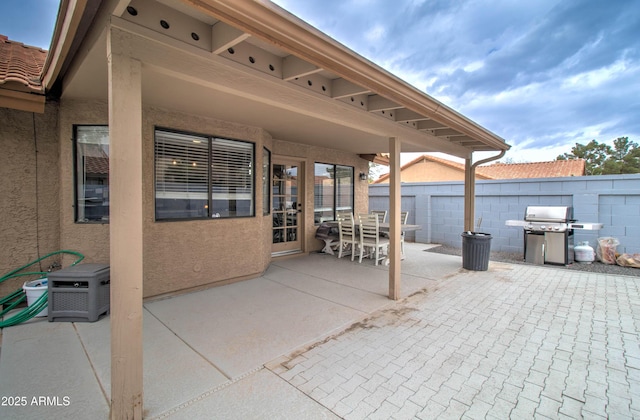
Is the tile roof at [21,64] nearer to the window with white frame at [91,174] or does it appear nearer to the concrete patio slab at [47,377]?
the window with white frame at [91,174]

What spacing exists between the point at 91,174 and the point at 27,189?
69 centimetres

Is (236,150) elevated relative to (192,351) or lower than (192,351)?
elevated

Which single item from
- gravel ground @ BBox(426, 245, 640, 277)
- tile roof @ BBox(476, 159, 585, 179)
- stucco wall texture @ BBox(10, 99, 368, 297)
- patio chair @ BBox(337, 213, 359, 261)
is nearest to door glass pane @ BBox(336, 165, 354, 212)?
patio chair @ BBox(337, 213, 359, 261)

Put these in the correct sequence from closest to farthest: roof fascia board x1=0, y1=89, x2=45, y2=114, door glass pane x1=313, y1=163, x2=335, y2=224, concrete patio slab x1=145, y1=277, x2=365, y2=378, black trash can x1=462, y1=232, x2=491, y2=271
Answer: concrete patio slab x1=145, y1=277, x2=365, y2=378
roof fascia board x1=0, y1=89, x2=45, y2=114
black trash can x1=462, y1=232, x2=491, y2=271
door glass pane x1=313, y1=163, x2=335, y2=224

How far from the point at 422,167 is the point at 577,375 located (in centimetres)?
2004

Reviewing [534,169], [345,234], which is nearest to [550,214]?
[345,234]

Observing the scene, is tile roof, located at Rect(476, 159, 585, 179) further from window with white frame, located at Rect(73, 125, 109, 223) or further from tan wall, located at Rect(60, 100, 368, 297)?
window with white frame, located at Rect(73, 125, 109, 223)

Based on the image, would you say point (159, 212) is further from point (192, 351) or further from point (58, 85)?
point (192, 351)

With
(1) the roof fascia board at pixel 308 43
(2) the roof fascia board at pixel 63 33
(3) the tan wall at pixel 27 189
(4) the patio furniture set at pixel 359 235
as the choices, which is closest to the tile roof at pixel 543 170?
(4) the patio furniture set at pixel 359 235

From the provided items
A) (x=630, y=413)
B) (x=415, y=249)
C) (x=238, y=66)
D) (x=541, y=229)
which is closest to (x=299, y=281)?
(x=238, y=66)

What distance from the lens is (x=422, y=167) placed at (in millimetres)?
21125

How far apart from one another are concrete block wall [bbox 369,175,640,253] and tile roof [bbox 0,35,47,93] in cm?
841

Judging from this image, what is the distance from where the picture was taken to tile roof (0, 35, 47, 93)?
302 cm

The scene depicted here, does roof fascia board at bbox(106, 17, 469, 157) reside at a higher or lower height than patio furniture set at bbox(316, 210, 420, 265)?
higher
